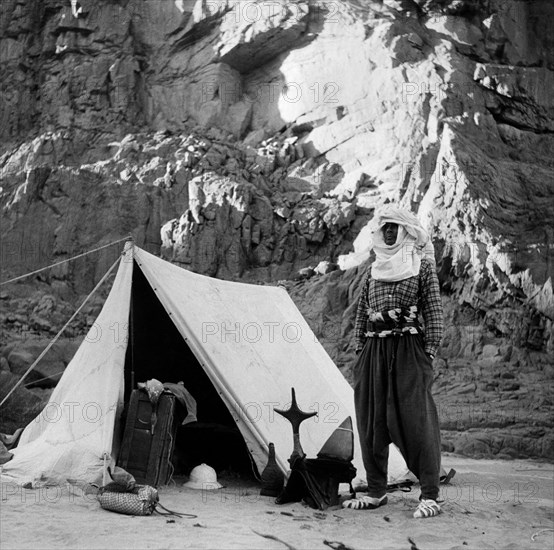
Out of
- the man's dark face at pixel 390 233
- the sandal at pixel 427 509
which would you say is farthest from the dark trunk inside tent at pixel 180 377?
the man's dark face at pixel 390 233

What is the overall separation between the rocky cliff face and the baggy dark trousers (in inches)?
410

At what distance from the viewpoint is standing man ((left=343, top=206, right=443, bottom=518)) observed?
382cm

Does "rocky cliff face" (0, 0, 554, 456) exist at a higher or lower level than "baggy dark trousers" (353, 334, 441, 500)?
higher

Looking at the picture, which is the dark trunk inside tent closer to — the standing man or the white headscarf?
the standing man

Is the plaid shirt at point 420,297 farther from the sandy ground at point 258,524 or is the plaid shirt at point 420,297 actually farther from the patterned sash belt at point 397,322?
the sandy ground at point 258,524

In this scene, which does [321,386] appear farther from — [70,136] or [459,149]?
[70,136]

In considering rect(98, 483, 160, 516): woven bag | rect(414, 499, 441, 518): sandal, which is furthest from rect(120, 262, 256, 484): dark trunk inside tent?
rect(414, 499, 441, 518): sandal

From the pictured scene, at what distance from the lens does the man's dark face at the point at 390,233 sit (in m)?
4.09

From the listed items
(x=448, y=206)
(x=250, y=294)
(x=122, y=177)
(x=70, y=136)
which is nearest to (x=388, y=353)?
(x=250, y=294)

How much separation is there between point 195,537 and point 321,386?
236cm

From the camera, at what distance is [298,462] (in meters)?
4.06

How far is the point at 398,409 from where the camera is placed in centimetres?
389

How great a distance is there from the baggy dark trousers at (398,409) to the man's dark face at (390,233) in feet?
1.82

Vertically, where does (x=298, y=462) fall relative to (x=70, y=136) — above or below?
below
